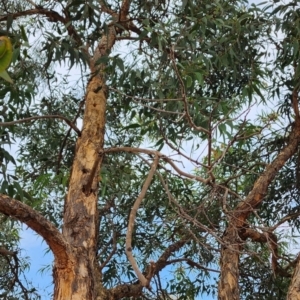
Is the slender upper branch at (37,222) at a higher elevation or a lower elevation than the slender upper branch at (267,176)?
lower

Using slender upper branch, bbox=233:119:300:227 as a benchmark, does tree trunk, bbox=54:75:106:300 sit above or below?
below

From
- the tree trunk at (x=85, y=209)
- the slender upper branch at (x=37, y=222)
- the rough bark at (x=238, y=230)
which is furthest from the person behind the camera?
the rough bark at (x=238, y=230)

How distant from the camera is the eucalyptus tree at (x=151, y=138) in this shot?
6.71 feet

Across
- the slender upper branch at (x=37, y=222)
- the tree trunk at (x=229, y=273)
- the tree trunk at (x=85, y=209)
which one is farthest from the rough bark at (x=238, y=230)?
the slender upper branch at (x=37, y=222)

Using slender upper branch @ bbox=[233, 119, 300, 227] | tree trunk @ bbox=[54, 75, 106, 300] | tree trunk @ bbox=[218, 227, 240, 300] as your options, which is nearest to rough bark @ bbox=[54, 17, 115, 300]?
tree trunk @ bbox=[54, 75, 106, 300]

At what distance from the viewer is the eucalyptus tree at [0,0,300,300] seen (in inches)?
80.5

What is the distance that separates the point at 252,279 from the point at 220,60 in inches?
66.3

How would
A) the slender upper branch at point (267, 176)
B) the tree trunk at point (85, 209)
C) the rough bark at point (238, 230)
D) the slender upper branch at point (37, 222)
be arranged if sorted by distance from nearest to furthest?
the slender upper branch at point (37, 222) → the tree trunk at point (85, 209) → the rough bark at point (238, 230) → the slender upper branch at point (267, 176)

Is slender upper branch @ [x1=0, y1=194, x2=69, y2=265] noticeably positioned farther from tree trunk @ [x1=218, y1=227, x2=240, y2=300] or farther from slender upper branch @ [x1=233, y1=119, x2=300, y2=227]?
slender upper branch @ [x1=233, y1=119, x2=300, y2=227]

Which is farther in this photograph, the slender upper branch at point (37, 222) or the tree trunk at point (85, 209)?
the tree trunk at point (85, 209)

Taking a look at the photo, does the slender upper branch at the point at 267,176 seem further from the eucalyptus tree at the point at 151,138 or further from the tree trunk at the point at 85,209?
the tree trunk at the point at 85,209

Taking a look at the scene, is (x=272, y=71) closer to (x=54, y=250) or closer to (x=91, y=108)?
(x=91, y=108)

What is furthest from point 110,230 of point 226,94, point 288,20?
point 288,20

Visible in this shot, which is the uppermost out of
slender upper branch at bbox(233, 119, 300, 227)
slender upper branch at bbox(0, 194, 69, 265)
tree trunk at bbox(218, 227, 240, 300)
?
slender upper branch at bbox(233, 119, 300, 227)
